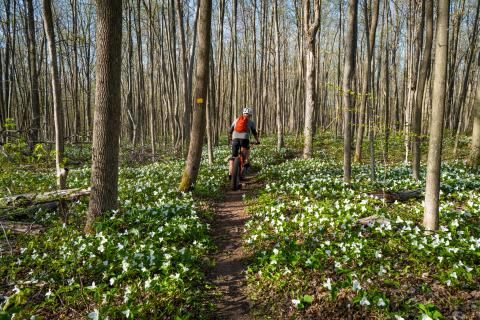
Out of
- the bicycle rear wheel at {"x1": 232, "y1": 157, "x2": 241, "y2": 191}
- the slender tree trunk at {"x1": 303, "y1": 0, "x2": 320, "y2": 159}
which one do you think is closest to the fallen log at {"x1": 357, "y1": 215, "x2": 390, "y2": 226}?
the bicycle rear wheel at {"x1": 232, "y1": 157, "x2": 241, "y2": 191}

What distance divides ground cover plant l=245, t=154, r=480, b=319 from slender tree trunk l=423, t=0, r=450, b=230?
36 centimetres

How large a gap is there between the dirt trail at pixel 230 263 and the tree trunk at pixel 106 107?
2.37 metres

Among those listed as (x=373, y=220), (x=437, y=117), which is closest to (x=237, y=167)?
(x=373, y=220)

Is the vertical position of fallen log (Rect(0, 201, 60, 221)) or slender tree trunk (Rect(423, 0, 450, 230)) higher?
slender tree trunk (Rect(423, 0, 450, 230))

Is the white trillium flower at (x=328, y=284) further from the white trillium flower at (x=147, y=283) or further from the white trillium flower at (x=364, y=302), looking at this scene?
the white trillium flower at (x=147, y=283)

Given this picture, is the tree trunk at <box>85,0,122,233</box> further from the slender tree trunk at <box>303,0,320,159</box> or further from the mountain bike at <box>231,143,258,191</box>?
the slender tree trunk at <box>303,0,320,159</box>

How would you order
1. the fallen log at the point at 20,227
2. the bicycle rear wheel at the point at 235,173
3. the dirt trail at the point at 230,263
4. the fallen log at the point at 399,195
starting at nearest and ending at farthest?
1. the dirt trail at the point at 230,263
2. the fallen log at the point at 20,227
3. the fallen log at the point at 399,195
4. the bicycle rear wheel at the point at 235,173

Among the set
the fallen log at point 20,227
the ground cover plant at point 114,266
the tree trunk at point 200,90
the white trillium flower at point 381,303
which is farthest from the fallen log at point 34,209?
the white trillium flower at point 381,303

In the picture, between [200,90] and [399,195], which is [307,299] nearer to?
[399,195]

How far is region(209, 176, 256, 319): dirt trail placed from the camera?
3874mm

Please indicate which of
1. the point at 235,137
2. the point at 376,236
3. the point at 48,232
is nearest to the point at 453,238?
the point at 376,236

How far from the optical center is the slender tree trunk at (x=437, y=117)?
4328 mm

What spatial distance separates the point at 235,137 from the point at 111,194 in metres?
4.55

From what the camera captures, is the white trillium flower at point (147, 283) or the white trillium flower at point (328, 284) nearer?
the white trillium flower at point (328, 284)
